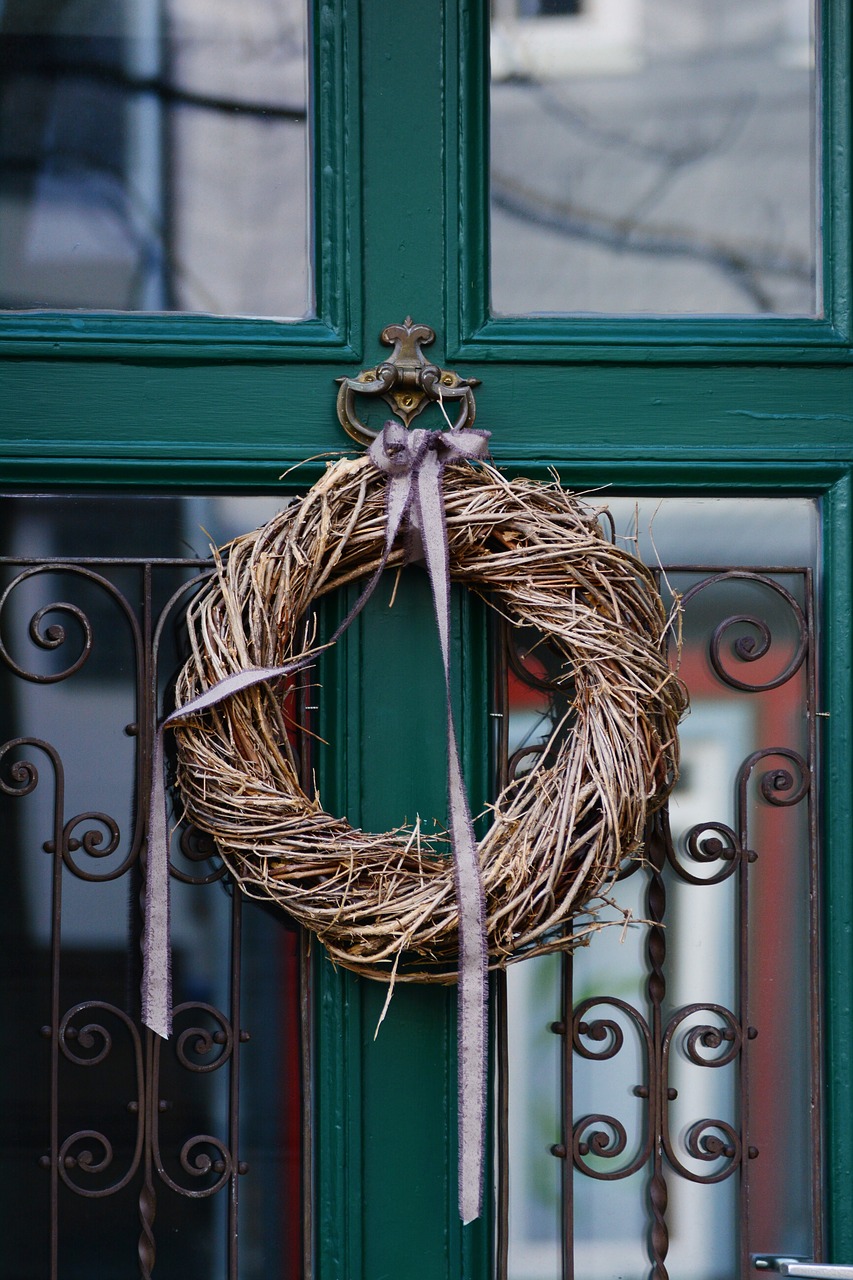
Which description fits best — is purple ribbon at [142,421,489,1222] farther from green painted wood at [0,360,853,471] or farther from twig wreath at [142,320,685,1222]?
green painted wood at [0,360,853,471]

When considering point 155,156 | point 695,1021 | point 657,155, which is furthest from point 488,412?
point 695,1021

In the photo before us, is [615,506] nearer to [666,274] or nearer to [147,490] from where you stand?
[666,274]

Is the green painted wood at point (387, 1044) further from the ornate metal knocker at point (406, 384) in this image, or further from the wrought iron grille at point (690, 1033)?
the ornate metal knocker at point (406, 384)

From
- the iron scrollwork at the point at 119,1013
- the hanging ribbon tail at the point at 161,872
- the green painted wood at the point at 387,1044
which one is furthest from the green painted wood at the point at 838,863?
the iron scrollwork at the point at 119,1013

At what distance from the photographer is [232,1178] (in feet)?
4.51

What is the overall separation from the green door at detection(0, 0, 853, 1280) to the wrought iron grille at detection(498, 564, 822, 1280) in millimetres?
30

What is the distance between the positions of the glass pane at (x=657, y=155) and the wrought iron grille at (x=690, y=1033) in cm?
36

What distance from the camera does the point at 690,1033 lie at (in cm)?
141

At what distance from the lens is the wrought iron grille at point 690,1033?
1.40 metres

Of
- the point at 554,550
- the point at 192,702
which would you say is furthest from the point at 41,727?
the point at 554,550

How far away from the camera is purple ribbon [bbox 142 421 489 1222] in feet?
3.99

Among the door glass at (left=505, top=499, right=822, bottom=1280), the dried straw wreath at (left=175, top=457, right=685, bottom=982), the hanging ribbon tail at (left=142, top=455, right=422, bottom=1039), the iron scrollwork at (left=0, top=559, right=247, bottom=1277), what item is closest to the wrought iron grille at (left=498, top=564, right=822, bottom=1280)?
the door glass at (left=505, top=499, right=822, bottom=1280)

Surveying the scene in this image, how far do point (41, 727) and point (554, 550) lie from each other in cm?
61

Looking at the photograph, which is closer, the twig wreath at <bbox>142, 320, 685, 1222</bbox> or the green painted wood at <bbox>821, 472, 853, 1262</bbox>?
the twig wreath at <bbox>142, 320, 685, 1222</bbox>
